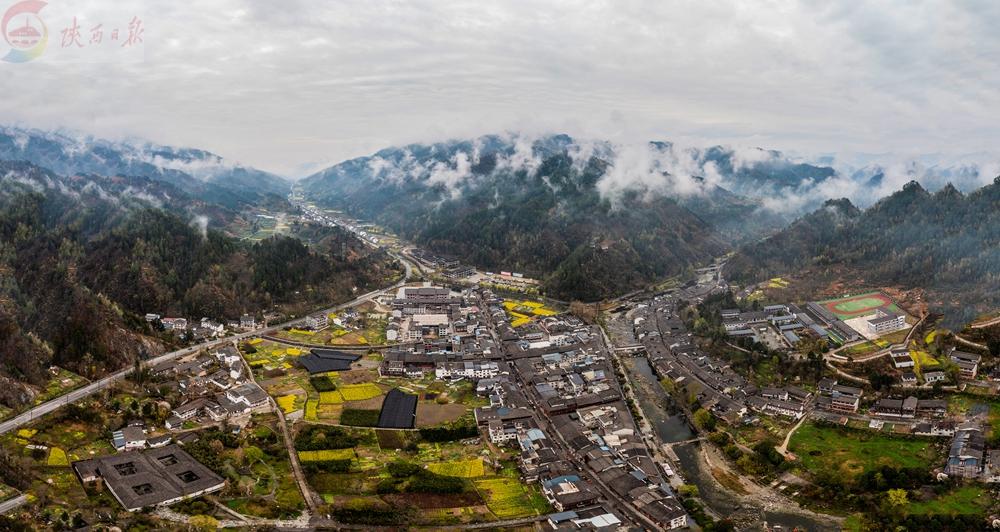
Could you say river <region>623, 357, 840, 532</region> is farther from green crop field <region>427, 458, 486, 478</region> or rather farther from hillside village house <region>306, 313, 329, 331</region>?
hillside village house <region>306, 313, 329, 331</region>

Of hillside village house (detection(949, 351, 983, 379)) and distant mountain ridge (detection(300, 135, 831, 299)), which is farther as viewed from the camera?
distant mountain ridge (detection(300, 135, 831, 299))

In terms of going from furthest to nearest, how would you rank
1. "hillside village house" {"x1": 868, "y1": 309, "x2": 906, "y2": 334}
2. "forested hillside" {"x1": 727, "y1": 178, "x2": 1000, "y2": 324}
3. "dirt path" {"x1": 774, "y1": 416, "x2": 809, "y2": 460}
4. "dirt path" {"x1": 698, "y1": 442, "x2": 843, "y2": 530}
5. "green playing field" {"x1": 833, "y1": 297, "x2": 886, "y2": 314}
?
"green playing field" {"x1": 833, "y1": 297, "x2": 886, "y2": 314} → "forested hillside" {"x1": 727, "y1": 178, "x2": 1000, "y2": 324} → "hillside village house" {"x1": 868, "y1": 309, "x2": 906, "y2": 334} → "dirt path" {"x1": 774, "y1": 416, "x2": 809, "y2": 460} → "dirt path" {"x1": 698, "y1": 442, "x2": 843, "y2": 530}

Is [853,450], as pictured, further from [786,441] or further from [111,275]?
[111,275]

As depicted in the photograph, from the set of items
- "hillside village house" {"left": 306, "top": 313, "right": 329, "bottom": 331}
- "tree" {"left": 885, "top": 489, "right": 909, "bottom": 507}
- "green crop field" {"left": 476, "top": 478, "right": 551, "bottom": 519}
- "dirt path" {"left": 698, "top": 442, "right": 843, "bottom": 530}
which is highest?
"tree" {"left": 885, "top": 489, "right": 909, "bottom": 507}

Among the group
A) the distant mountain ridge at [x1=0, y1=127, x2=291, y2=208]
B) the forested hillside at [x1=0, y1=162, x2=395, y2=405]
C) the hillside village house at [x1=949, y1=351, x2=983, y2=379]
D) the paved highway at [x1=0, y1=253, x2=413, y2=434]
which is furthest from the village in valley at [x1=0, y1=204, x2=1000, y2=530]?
the distant mountain ridge at [x1=0, y1=127, x2=291, y2=208]

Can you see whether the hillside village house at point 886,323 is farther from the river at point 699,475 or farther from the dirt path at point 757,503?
the dirt path at point 757,503

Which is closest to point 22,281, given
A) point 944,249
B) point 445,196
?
point 445,196
